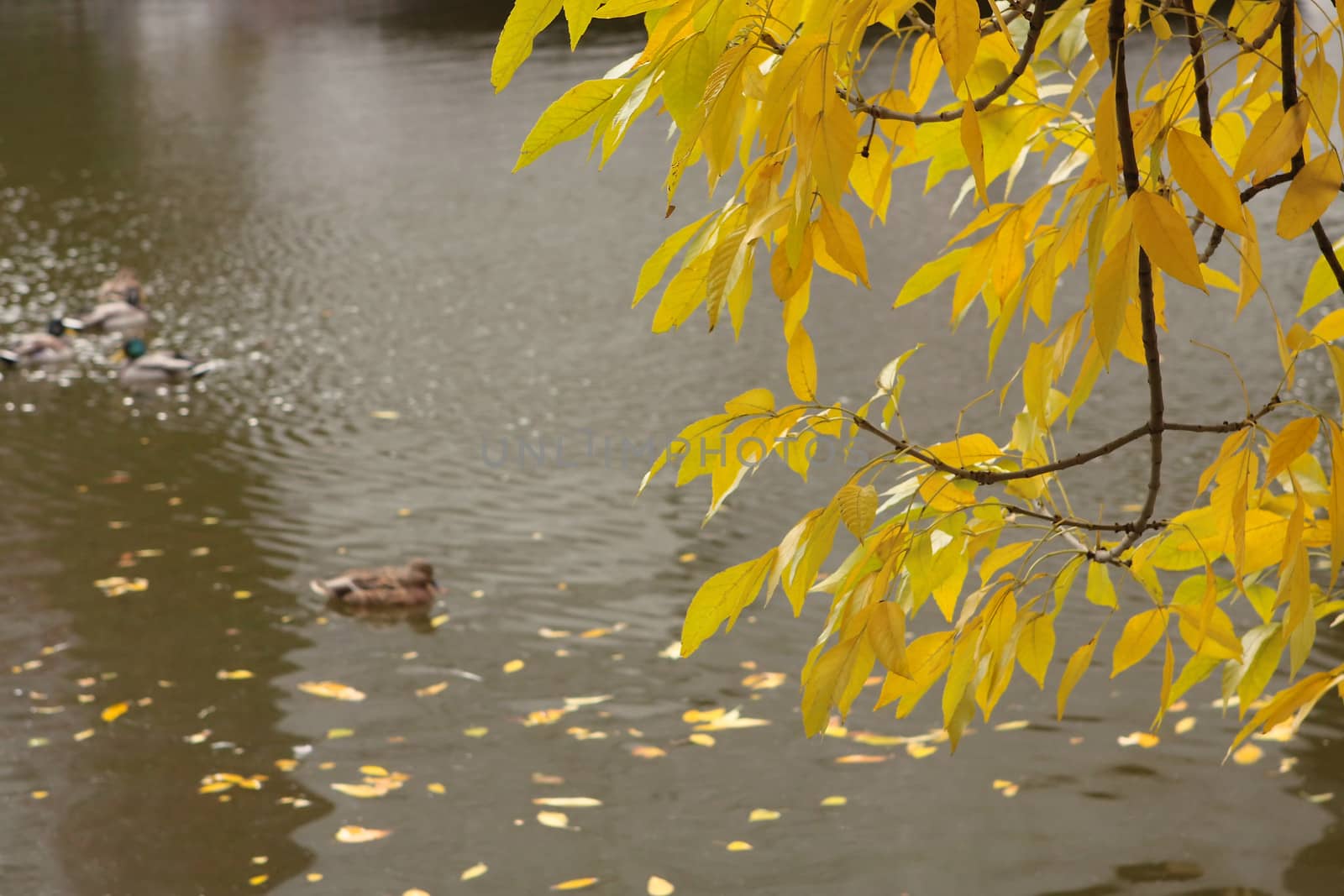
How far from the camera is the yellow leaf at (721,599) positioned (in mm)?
1296

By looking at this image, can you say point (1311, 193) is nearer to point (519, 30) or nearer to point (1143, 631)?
point (1143, 631)

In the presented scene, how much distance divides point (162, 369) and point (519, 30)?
29.9ft

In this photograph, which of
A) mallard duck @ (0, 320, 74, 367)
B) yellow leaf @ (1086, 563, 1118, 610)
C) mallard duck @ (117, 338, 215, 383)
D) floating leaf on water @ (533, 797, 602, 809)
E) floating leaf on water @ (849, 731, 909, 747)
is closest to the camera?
yellow leaf @ (1086, 563, 1118, 610)

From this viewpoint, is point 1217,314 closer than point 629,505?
No

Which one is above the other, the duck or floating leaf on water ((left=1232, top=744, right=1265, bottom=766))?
the duck

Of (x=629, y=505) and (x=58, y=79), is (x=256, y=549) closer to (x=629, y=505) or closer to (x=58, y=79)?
(x=629, y=505)

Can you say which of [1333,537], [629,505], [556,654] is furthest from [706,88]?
[629,505]

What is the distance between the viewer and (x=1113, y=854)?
4.18 m

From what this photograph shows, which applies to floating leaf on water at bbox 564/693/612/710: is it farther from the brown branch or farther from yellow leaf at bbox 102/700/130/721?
the brown branch

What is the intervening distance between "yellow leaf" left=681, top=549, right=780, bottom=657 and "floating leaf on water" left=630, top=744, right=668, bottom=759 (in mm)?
3643

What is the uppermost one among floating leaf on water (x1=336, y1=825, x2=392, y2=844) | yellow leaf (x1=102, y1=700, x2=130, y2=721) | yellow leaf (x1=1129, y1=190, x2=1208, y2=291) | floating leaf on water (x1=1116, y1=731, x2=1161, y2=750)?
yellow leaf (x1=1129, y1=190, x2=1208, y2=291)

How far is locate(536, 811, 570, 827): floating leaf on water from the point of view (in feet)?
14.7

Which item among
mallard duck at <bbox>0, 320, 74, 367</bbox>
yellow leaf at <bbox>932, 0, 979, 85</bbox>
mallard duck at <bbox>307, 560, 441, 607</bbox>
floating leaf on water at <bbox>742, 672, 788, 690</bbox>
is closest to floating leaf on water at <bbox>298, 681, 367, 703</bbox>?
mallard duck at <bbox>307, 560, 441, 607</bbox>

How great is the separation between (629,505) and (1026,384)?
5.81 m
